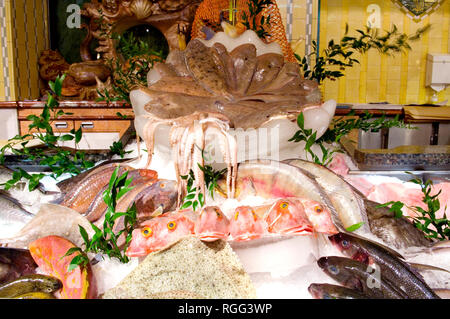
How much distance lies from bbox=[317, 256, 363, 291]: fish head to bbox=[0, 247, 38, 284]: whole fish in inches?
24.8

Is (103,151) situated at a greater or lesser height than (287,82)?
lesser

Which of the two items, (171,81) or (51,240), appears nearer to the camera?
(51,240)

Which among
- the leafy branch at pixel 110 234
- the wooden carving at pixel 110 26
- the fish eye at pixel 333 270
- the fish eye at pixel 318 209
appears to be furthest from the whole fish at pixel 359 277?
the wooden carving at pixel 110 26

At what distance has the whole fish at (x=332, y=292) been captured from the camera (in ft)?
2.08

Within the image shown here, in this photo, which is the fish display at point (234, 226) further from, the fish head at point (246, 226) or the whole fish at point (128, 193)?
the whole fish at point (128, 193)

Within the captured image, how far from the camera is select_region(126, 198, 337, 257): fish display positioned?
70cm

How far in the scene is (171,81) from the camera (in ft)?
3.86

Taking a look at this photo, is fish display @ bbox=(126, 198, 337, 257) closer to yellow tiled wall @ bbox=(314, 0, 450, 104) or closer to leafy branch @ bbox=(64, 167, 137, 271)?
leafy branch @ bbox=(64, 167, 137, 271)

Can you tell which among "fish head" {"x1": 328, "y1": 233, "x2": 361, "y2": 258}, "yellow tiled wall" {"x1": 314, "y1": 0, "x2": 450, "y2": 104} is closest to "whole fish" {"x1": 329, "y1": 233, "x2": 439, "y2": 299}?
"fish head" {"x1": 328, "y1": 233, "x2": 361, "y2": 258}

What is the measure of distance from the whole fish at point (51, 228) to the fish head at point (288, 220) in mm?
454

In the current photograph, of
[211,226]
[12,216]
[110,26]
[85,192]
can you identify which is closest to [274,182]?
[211,226]
